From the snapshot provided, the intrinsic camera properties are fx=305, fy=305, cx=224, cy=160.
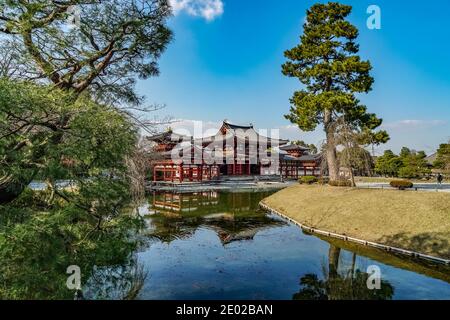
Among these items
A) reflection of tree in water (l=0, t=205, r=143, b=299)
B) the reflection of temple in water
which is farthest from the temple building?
reflection of tree in water (l=0, t=205, r=143, b=299)

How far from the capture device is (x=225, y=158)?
162 ft

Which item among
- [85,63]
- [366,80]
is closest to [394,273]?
[85,63]

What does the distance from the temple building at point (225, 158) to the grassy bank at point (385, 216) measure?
22641mm

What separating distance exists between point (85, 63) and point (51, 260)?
16.9ft

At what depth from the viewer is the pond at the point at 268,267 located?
29.7ft

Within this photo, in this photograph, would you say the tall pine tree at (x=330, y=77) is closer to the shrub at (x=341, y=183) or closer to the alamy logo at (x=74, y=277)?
the shrub at (x=341, y=183)

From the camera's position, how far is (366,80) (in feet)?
76.9

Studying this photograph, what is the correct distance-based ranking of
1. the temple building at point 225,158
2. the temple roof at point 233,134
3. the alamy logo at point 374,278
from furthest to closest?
the temple roof at point 233,134
the temple building at point 225,158
the alamy logo at point 374,278

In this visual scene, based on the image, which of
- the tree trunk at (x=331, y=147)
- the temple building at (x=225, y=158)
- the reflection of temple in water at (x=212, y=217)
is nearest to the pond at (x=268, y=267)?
the reflection of temple in water at (x=212, y=217)

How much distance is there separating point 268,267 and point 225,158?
3845cm

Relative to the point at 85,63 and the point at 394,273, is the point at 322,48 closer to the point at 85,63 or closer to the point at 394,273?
the point at 394,273

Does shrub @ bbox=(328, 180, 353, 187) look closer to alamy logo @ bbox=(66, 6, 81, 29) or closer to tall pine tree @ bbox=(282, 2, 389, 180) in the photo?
tall pine tree @ bbox=(282, 2, 389, 180)

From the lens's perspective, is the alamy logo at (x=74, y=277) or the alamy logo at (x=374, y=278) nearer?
the alamy logo at (x=74, y=277)
